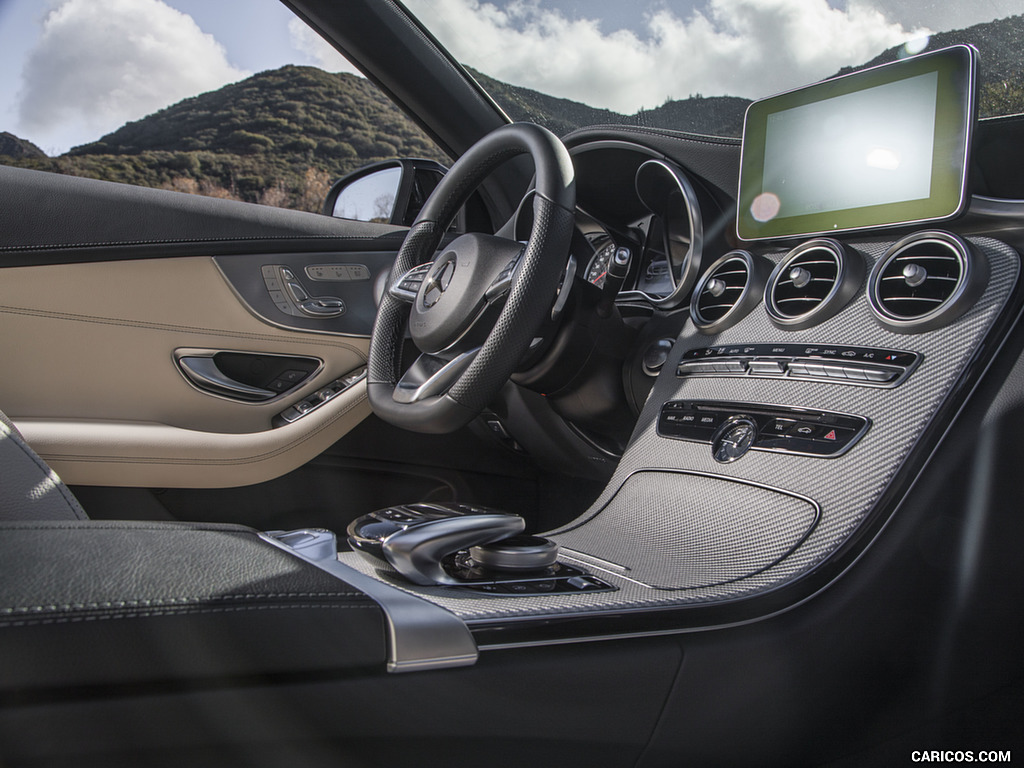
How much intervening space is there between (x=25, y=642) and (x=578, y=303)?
Result: 0.99 m

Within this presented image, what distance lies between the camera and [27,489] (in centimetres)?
86

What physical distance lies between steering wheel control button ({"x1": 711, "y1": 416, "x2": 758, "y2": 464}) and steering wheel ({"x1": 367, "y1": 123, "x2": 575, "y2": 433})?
1.01 feet

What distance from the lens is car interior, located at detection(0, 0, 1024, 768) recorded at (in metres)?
0.57

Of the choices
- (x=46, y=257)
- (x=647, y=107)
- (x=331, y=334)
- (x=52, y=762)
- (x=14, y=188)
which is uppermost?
(x=647, y=107)

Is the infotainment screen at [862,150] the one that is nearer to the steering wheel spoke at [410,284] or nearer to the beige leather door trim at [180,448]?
the steering wheel spoke at [410,284]

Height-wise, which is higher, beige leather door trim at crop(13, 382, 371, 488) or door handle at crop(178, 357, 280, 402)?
door handle at crop(178, 357, 280, 402)

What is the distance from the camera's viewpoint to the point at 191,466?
63.6 inches

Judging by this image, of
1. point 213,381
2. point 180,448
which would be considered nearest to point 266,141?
point 213,381

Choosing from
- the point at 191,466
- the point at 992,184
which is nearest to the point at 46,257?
the point at 191,466

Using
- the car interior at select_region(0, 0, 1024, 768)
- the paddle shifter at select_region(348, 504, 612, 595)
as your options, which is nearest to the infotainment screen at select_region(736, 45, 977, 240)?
the car interior at select_region(0, 0, 1024, 768)

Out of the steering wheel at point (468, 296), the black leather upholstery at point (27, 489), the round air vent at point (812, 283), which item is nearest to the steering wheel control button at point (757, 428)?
the round air vent at point (812, 283)

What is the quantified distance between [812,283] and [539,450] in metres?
0.73

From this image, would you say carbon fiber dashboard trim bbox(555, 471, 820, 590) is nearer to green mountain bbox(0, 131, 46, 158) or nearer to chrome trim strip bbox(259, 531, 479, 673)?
chrome trim strip bbox(259, 531, 479, 673)

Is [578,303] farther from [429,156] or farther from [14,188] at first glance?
[14,188]
